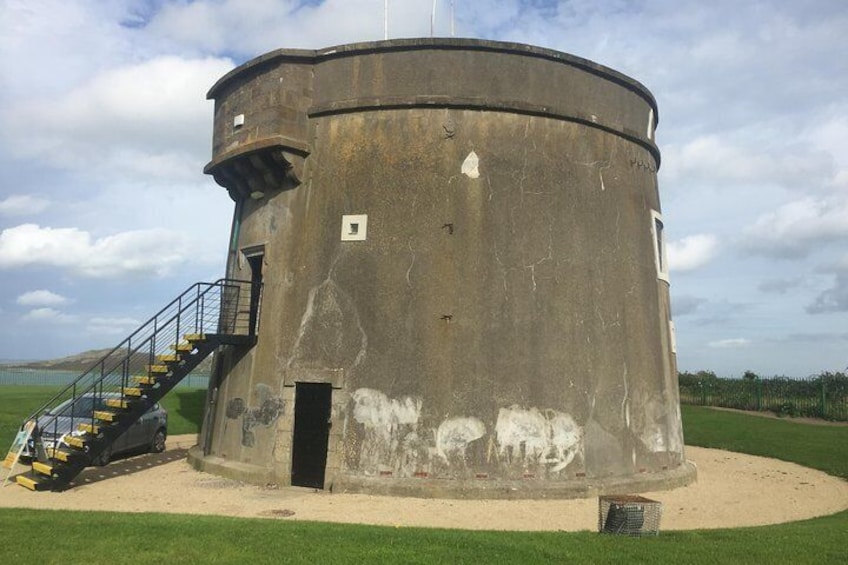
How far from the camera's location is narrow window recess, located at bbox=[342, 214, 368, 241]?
12.1 meters

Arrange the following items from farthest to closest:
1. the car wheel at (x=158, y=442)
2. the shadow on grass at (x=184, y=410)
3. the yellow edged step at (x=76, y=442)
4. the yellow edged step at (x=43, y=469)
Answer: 1. the shadow on grass at (x=184, y=410)
2. the car wheel at (x=158, y=442)
3. the yellow edged step at (x=76, y=442)
4. the yellow edged step at (x=43, y=469)

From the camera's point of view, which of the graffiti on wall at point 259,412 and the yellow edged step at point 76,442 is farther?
the graffiti on wall at point 259,412

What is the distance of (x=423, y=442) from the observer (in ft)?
36.4

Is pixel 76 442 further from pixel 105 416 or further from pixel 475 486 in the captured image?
pixel 475 486

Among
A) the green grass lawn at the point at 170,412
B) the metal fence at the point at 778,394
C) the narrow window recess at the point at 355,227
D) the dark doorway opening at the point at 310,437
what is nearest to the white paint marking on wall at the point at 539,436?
the dark doorway opening at the point at 310,437

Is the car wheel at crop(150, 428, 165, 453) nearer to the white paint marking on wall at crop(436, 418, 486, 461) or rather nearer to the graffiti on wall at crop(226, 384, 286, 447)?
the graffiti on wall at crop(226, 384, 286, 447)

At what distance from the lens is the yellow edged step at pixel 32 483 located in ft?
36.6

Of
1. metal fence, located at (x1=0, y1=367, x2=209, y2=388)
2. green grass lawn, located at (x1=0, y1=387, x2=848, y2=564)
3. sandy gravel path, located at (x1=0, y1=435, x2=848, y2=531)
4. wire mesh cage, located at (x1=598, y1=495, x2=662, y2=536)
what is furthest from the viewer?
metal fence, located at (x1=0, y1=367, x2=209, y2=388)

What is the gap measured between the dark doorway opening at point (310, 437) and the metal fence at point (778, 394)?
24.2 m

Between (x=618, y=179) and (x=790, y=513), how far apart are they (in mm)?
6838

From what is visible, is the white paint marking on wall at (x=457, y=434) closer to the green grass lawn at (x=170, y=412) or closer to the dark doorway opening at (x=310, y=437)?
the dark doorway opening at (x=310, y=437)

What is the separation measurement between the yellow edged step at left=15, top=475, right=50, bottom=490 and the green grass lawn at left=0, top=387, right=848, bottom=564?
2.25 m

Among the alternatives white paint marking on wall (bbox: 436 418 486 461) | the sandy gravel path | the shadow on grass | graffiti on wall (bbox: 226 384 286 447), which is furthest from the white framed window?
the shadow on grass

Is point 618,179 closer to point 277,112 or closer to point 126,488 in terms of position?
point 277,112
